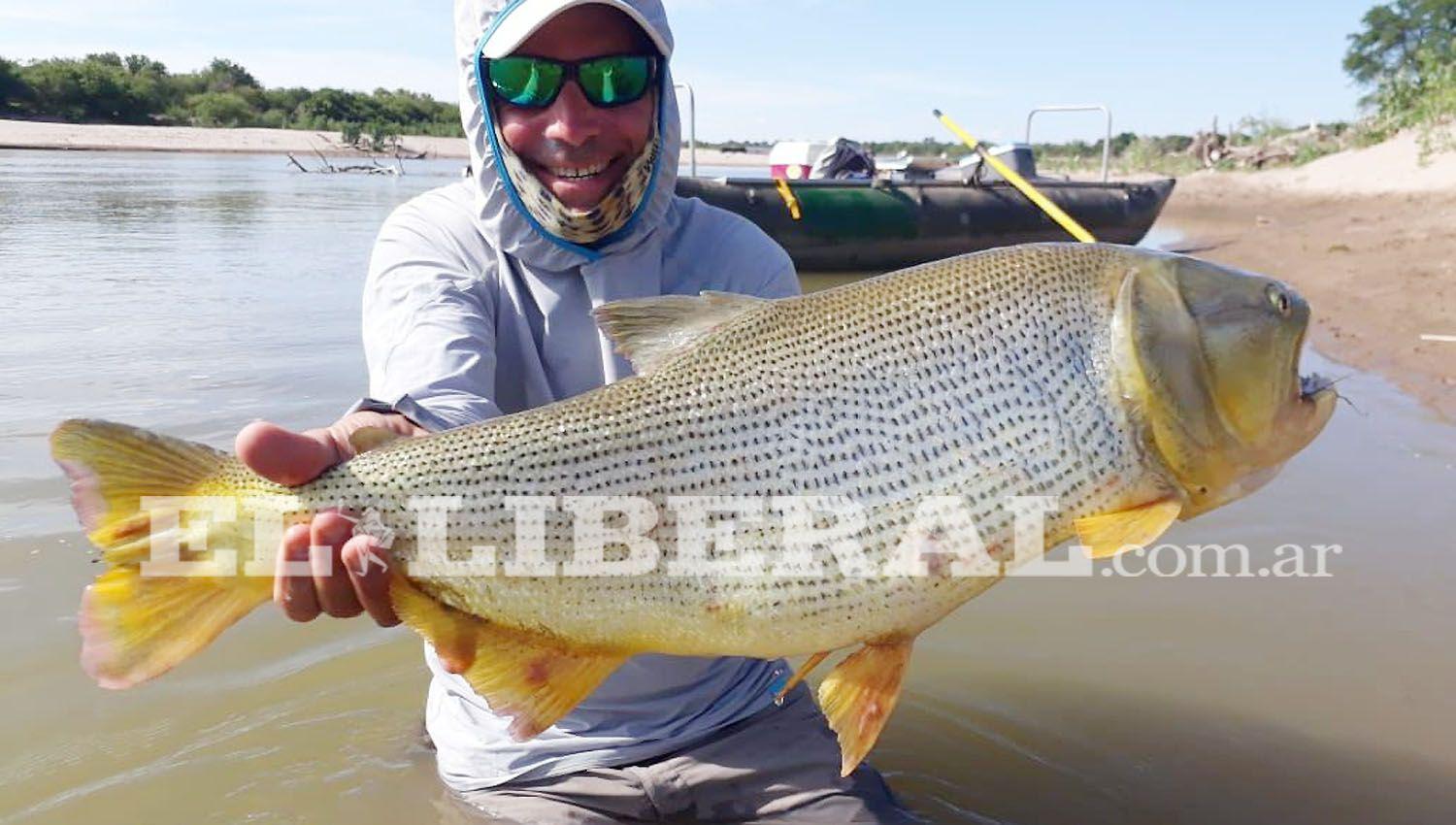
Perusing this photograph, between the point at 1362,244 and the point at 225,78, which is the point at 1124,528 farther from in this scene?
the point at 225,78

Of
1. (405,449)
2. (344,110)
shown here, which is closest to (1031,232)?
(405,449)

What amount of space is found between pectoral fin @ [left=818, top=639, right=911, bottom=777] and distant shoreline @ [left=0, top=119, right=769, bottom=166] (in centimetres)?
5859

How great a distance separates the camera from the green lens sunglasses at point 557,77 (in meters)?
2.82

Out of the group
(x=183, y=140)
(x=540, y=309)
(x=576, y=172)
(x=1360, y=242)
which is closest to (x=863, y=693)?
(x=540, y=309)

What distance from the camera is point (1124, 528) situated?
6.81 feet

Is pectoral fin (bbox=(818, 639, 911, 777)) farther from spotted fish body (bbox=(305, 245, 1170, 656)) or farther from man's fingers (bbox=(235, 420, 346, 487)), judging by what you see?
man's fingers (bbox=(235, 420, 346, 487))

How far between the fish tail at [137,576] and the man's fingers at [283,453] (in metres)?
0.14

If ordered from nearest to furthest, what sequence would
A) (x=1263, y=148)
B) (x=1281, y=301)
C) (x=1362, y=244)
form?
1. (x=1281, y=301)
2. (x=1362, y=244)
3. (x=1263, y=148)

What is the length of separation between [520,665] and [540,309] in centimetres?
110

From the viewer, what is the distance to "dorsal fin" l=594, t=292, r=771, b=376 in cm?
239

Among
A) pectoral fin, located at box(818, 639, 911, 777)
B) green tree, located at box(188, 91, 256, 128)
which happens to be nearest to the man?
pectoral fin, located at box(818, 639, 911, 777)

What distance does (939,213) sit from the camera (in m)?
15.2

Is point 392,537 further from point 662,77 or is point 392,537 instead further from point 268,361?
point 268,361

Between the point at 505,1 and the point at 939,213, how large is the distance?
1302 cm
